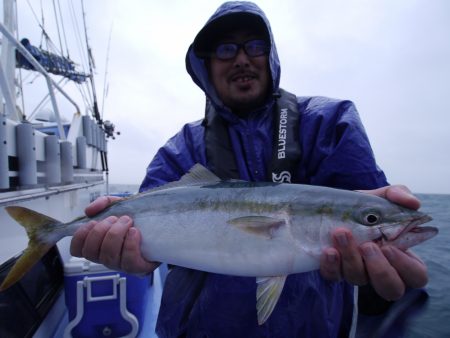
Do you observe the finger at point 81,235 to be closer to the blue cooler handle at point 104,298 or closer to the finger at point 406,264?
the blue cooler handle at point 104,298

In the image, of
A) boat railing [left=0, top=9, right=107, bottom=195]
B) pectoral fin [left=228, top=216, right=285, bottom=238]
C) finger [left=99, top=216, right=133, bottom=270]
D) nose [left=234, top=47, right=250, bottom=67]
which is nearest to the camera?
pectoral fin [left=228, top=216, right=285, bottom=238]

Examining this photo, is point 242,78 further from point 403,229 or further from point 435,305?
point 435,305

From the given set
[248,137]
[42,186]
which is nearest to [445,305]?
[248,137]

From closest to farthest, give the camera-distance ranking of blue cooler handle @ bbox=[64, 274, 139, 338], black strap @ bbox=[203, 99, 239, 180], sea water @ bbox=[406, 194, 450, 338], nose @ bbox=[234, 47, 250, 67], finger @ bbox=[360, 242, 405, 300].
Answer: finger @ bbox=[360, 242, 405, 300] < black strap @ bbox=[203, 99, 239, 180] < nose @ bbox=[234, 47, 250, 67] < blue cooler handle @ bbox=[64, 274, 139, 338] < sea water @ bbox=[406, 194, 450, 338]

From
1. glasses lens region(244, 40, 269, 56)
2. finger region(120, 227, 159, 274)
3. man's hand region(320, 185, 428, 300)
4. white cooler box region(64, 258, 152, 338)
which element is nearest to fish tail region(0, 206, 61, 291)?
finger region(120, 227, 159, 274)

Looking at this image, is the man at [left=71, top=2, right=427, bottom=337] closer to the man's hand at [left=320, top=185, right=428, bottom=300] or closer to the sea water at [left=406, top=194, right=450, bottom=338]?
the man's hand at [left=320, top=185, right=428, bottom=300]

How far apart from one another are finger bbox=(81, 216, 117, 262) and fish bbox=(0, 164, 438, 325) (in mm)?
147

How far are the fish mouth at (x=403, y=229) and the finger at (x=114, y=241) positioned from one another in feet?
6.01

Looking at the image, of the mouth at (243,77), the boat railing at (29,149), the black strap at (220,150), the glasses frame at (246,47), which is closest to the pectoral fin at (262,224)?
the black strap at (220,150)

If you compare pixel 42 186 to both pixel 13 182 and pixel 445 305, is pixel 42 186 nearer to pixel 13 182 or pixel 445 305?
pixel 13 182

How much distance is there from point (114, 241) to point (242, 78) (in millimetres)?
1886

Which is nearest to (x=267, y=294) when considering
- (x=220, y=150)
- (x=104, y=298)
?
(x=220, y=150)

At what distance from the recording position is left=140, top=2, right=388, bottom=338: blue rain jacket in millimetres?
2371

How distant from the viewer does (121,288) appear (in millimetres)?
3793
